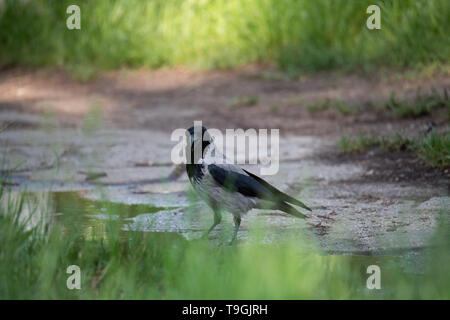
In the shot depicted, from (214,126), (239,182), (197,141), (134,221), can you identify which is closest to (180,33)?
(214,126)

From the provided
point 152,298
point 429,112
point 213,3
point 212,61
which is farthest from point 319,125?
point 152,298

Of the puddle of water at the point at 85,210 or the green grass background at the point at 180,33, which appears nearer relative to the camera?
the puddle of water at the point at 85,210

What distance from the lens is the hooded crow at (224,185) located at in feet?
13.0

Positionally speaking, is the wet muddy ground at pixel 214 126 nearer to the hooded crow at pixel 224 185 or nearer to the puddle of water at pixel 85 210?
the puddle of water at pixel 85 210

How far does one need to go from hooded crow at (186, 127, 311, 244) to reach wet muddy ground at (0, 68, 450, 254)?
150 mm

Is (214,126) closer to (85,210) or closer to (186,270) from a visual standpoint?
(85,210)

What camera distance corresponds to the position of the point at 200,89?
951cm

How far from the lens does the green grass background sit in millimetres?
9445

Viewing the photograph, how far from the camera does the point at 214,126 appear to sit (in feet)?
24.8

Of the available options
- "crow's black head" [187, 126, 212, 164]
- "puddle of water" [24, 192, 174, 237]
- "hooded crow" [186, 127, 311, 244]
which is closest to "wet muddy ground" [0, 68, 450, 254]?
"puddle of water" [24, 192, 174, 237]

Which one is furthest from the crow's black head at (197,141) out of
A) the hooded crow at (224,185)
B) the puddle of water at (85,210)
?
the puddle of water at (85,210)

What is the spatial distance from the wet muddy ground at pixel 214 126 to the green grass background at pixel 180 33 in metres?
0.34

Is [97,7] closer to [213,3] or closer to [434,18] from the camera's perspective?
[213,3]

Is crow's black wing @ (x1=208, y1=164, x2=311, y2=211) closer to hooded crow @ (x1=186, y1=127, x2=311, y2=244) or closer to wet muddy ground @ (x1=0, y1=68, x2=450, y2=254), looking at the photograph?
hooded crow @ (x1=186, y1=127, x2=311, y2=244)
